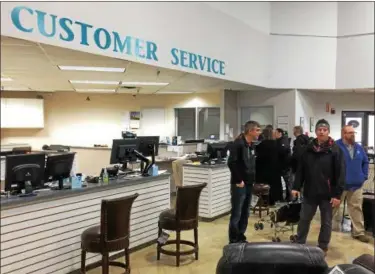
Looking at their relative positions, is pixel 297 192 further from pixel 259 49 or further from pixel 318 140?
pixel 259 49

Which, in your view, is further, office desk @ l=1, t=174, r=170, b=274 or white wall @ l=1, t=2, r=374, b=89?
white wall @ l=1, t=2, r=374, b=89

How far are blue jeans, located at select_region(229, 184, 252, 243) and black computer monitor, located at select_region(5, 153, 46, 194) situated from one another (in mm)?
2267

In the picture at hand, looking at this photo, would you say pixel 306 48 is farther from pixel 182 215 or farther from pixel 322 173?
pixel 182 215

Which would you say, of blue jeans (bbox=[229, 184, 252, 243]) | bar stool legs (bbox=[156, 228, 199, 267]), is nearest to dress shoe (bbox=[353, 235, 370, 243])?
blue jeans (bbox=[229, 184, 252, 243])

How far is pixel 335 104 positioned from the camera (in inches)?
379

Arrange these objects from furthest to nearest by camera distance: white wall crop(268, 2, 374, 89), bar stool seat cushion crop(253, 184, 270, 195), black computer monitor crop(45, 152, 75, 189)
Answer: white wall crop(268, 2, 374, 89) < bar stool seat cushion crop(253, 184, 270, 195) < black computer monitor crop(45, 152, 75, 189)

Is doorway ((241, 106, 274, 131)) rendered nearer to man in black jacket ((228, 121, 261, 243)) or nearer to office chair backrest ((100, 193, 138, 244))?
man in black jacket ((228, 121, 261, 243))

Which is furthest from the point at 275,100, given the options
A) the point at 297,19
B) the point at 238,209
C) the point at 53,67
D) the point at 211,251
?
the point at 53,67

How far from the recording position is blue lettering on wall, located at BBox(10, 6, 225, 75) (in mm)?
3518

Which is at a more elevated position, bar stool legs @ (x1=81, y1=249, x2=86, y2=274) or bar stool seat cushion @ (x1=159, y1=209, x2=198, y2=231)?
bar stool seat cushion @ (x1=159, y1=209, x2=198, y2=231)

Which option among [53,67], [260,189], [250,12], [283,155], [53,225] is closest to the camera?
[53,225]

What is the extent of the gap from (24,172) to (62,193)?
1.36 ft

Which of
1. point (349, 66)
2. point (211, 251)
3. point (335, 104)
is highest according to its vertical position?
point (349, 66)

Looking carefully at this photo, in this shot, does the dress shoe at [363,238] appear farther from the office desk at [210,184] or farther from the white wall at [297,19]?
the white wall at [297,19]
